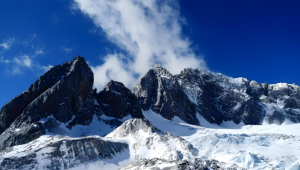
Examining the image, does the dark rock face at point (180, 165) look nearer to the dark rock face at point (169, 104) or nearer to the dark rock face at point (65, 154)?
the dark rock face at point (65, 154)

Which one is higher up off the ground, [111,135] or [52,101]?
[52,101]

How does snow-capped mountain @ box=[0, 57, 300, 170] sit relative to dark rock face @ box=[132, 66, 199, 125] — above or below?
below

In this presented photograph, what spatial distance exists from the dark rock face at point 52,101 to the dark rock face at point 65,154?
34.3m

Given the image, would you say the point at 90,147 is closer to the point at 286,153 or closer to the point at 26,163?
the point at 26,163

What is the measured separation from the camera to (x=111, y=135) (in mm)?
114188

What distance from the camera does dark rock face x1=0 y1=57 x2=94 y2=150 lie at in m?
115

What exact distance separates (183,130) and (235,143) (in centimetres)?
3884

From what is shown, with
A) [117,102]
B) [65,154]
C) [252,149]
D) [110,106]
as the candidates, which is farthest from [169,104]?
[65,154]

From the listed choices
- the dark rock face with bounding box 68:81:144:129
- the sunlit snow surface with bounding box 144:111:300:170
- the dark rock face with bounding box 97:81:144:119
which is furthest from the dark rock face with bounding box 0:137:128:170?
the dark rock face with bounding box 97:81:144:119

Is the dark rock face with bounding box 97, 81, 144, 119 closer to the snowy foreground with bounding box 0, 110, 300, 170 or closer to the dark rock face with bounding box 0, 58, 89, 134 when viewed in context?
the dark rock face with bounding box 0, 58, 89, 134

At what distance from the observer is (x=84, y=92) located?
5910 inches

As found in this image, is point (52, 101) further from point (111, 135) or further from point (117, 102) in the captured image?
point (117, 102)

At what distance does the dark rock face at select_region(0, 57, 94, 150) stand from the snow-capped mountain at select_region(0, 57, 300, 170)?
399 millimetres

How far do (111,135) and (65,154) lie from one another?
109 ft
